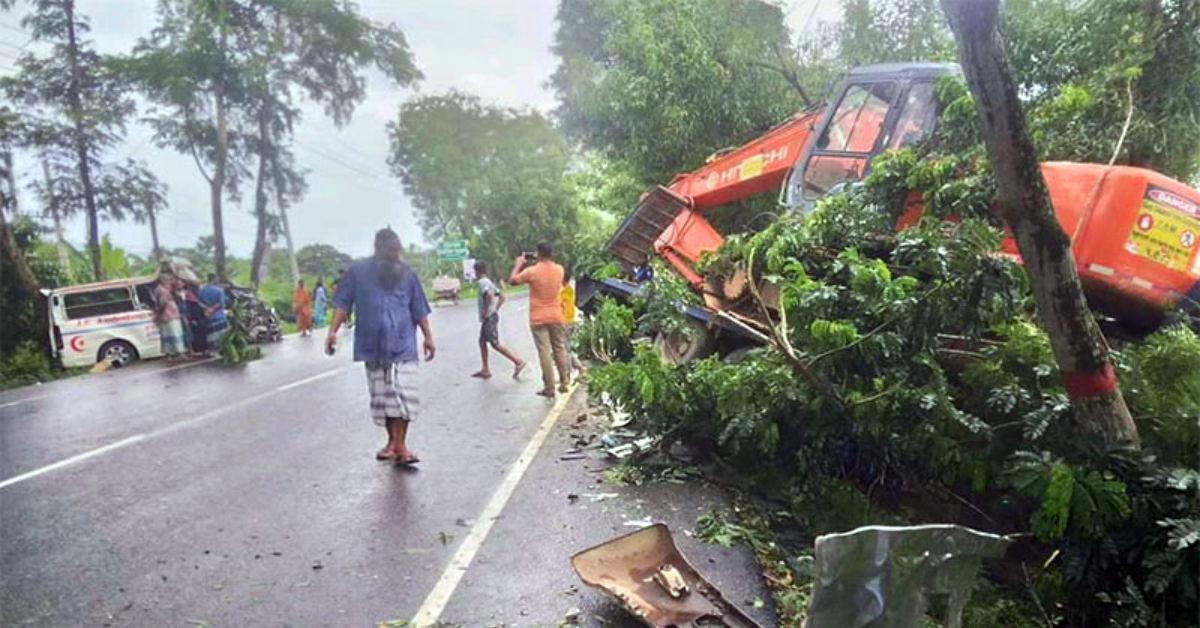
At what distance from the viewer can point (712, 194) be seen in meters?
7.99

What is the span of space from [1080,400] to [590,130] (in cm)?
814

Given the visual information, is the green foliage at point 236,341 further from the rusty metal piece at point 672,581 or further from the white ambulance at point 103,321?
the rusty metal piece at point 672,581

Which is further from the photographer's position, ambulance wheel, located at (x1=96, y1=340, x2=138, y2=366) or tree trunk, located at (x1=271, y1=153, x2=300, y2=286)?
ambulance wheel, located at (x1=96, y1=340, x2=138, y2=366)

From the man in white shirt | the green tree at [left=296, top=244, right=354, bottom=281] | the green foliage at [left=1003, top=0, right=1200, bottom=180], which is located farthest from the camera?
the man in white shirt

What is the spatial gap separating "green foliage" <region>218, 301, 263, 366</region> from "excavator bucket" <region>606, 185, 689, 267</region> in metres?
7.87

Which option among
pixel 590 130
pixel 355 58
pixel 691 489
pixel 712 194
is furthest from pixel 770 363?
pixel 590 130

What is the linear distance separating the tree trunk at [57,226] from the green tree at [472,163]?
6850mm

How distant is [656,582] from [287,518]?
2.32m

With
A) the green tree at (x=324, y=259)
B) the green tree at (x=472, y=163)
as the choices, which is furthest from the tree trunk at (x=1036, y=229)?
the green tree at (x=324, y=259)

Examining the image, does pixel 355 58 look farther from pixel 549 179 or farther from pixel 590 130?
pixel 590 130

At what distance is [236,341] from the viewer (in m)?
12.5

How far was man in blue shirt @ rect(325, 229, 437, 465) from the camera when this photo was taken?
16.9 feet

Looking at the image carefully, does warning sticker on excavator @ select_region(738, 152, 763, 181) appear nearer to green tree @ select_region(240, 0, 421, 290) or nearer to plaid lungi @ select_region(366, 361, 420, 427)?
plaid lungi @ select_region(366, 361, 420, 427)

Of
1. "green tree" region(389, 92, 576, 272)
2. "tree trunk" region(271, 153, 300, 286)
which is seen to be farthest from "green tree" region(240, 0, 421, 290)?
"green tree" region(389, 92, 576, 272)
